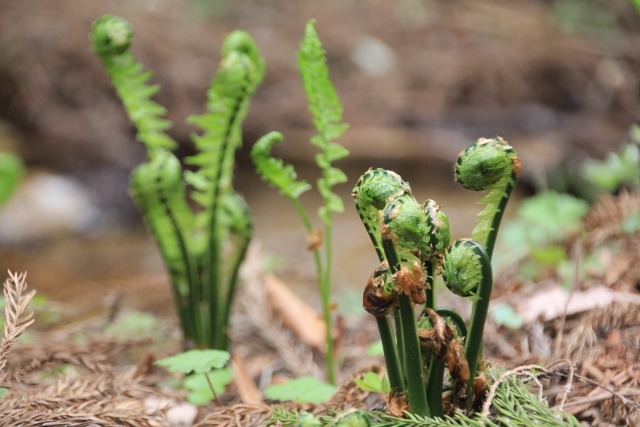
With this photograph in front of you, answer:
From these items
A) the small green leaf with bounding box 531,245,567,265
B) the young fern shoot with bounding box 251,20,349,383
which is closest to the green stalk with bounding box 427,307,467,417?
the young fern shoot with bounding box 251,20,349,383

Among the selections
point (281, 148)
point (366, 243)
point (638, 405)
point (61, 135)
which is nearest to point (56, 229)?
point (61, 135)

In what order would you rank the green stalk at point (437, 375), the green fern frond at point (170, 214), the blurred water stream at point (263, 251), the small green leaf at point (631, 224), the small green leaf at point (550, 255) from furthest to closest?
the blurred water stream at point (263, 251) < the small green leaf at point (550, 255) < the small green leaf at point (631, 224) < the green fern frond at point (170, 214) < the green stalk at point (437, 375)

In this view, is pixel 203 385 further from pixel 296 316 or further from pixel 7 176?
pixel 7 176

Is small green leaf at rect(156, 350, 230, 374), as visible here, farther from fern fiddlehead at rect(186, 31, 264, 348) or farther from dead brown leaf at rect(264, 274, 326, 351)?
dead brown leaf at rect(264, 274, 326, 351)

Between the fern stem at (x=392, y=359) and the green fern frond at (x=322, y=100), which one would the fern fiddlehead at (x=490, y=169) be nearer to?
the fern stem at (x=392, y=359)

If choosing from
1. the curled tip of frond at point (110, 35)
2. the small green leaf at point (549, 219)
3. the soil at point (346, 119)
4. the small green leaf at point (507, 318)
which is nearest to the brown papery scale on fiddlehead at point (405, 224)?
the soil at point (346, 119)

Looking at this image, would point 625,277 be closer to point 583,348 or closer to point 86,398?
point 583,348

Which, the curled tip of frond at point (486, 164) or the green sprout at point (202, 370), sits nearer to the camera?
the curled tip of frond at point (486, 164)
